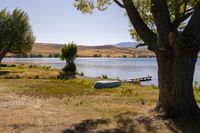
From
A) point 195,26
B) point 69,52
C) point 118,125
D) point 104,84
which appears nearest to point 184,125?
point 118,125

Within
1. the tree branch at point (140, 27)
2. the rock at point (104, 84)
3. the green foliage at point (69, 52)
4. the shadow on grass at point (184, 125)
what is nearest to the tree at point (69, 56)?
the green foliage at point (69, 52)

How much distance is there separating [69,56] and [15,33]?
13.1m

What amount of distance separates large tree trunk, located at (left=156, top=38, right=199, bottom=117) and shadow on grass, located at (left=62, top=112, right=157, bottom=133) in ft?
3.75

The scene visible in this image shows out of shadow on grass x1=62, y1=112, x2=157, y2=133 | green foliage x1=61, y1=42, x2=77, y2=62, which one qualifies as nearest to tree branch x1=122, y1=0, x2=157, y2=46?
shadow on grass x1=62, y1=112, x2=157, y2=133

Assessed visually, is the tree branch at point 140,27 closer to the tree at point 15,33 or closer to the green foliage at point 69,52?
the green foliage at point 69,52

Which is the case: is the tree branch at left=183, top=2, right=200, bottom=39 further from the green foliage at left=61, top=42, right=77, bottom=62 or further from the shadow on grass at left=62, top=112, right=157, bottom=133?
the green foliage at left=61, top=42, right=77, bottom=62

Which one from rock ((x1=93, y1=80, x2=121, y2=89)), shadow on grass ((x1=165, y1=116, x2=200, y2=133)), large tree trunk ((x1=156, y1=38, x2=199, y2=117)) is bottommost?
rock ((x1=93, y1=80, x2=121, y2=89))

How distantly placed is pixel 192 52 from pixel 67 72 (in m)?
46.6

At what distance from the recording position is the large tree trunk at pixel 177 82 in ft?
45.3

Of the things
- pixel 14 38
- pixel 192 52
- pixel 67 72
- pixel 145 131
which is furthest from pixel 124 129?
pixel 14 38

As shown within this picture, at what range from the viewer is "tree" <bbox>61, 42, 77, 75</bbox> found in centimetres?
5974

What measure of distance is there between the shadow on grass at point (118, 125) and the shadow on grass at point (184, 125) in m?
0.74

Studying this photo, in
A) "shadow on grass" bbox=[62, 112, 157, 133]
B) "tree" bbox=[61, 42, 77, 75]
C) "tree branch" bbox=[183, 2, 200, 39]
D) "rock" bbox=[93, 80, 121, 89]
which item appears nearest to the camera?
"shadow on grass" bbox=[62, 112, 157, 133]

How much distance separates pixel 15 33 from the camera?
66.9m
